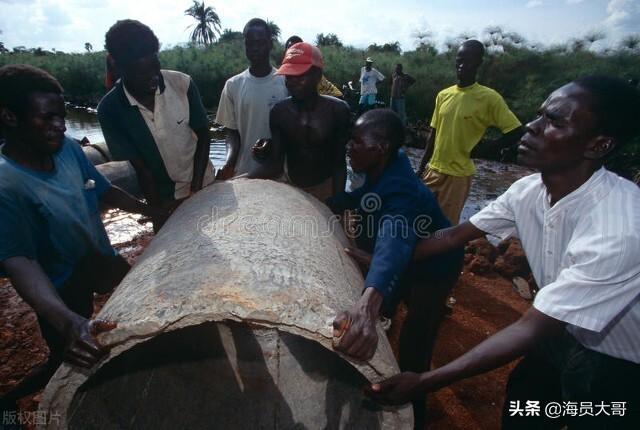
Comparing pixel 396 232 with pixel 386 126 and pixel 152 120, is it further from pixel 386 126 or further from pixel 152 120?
pixel 152 120

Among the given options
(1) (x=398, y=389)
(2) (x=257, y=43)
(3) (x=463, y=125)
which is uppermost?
(2) (x=257, y=43)

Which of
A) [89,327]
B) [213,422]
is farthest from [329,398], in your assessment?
[89,327]

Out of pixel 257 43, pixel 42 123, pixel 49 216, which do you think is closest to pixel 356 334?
pixel 49 216

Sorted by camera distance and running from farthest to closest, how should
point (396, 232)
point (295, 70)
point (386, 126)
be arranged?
point (295, 70), point (386, 126), point (396, 232)

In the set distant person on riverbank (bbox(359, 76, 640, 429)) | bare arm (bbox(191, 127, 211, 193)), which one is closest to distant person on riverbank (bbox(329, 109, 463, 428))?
distant person on riverbank (bbox(359, 76, 640, 429))

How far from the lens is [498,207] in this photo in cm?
192

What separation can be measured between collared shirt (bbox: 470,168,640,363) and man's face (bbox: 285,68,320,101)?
1.86 metres

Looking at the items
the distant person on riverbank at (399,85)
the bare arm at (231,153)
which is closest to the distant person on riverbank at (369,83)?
the distant person on riverbank at (399,85)

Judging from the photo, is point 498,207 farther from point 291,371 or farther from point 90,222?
point 90,222

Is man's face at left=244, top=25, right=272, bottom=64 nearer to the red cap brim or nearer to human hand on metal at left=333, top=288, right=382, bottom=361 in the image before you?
the red cap brim

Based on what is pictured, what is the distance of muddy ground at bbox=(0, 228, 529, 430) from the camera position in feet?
8.91

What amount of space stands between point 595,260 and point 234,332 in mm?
2552

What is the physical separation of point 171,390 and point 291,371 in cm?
80

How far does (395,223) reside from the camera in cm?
182
